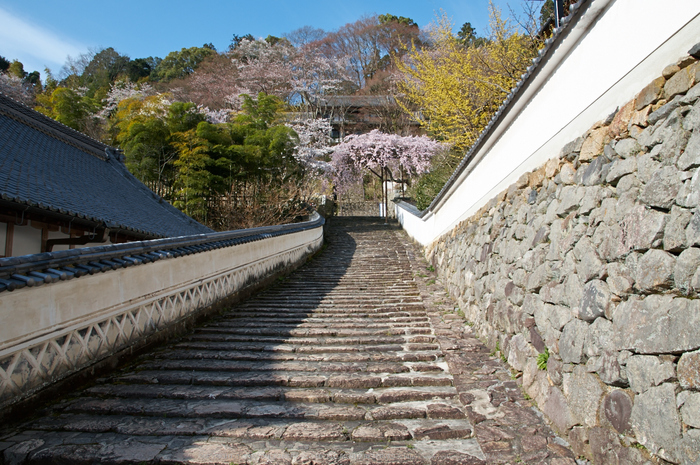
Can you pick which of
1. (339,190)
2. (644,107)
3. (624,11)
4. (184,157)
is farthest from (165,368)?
(339,190)

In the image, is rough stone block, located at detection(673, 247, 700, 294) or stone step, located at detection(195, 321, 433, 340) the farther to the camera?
stone step, located at detection(195, 321, 433, 340)

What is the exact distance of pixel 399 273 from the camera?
10.9 meters

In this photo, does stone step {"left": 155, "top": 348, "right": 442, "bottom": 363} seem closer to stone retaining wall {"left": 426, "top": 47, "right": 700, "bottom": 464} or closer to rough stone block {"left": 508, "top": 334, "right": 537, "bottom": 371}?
rough stone block {"left": 508, "top": 334, "right": 537, "bottom": 371}

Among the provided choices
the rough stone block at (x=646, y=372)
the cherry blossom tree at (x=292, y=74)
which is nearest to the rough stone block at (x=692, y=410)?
the rough stone block at (x=646, y=372)

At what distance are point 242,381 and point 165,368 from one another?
3.27 feet

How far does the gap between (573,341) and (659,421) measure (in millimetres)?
960

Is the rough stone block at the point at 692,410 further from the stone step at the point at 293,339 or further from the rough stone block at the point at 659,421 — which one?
the stone step at the point at 293,339

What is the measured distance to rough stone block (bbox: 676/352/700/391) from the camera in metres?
2.08

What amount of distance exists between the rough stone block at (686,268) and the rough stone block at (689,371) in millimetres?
327

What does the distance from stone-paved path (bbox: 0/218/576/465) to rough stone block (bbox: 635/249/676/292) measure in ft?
4.50

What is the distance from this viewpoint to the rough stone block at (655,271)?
2.34 m

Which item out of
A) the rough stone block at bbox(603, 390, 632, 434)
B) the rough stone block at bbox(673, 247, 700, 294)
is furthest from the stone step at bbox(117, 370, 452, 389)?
the rough stone block at bbox(673, 247, 700, 294)

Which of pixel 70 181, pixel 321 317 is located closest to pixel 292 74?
pixel 70 181

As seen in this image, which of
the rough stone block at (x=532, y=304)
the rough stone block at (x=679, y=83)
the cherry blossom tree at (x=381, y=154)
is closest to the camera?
the rough stone block at (x=679, y=83)
